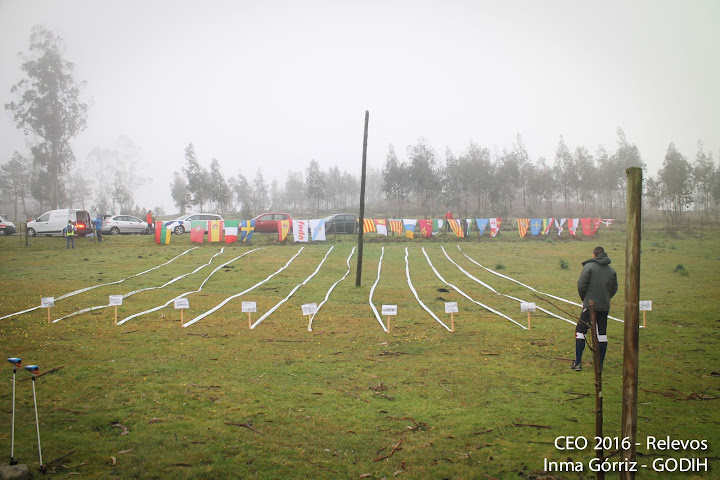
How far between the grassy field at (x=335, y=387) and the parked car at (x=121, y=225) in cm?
1947

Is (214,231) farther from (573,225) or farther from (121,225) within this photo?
(573,225)

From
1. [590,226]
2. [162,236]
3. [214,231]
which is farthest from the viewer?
[590,226]

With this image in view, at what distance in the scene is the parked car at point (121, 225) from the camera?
35.8m

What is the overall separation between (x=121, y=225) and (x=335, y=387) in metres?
34.1

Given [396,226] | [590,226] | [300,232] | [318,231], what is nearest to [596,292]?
[318,231]

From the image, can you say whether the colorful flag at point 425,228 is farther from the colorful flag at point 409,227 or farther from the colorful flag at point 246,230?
the colorful flag at point 246,230

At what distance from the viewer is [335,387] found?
7820mm

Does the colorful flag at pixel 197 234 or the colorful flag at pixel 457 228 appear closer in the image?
the colorful flag at pixel 197 234

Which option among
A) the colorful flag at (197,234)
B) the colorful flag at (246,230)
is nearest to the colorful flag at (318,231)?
the colorful flag at (246,230)

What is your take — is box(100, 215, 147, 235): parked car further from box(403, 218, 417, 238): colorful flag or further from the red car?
box(403, 218, 417, 238): colorful flag

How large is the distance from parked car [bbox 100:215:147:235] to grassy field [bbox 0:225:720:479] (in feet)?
63.9

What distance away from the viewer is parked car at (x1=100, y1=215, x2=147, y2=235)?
3584 centimetres

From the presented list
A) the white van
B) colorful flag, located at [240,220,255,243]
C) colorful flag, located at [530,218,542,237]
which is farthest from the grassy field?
colorful flag, located at [530,218,542,237]

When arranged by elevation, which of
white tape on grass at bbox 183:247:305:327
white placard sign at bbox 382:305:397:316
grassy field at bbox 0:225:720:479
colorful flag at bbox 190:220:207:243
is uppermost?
colorful flag at bbox 190:220:207:243
